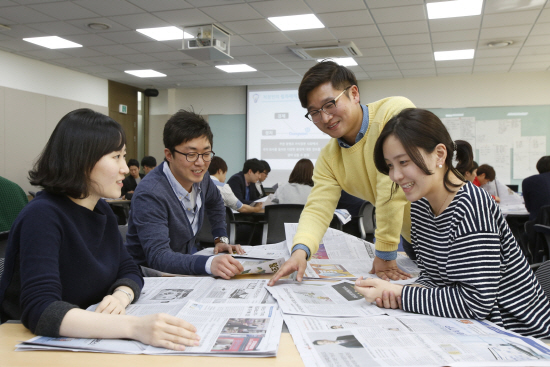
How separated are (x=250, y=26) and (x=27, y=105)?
4.08 metres

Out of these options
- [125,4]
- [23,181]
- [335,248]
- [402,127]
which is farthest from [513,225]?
[23,181]

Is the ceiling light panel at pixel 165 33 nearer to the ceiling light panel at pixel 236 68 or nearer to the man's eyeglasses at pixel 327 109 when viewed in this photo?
the ceiling light panel at pixel 236 68

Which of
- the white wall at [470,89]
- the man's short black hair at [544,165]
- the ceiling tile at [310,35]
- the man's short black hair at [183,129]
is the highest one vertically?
the ceiling tile at [310,35]

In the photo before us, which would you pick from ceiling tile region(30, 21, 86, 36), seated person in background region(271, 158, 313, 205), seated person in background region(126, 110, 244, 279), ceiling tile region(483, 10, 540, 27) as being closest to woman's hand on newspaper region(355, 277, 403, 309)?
seated person in background region(126, 110, 244, 279)

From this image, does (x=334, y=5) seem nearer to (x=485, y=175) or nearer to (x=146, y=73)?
(x=485, y=175)

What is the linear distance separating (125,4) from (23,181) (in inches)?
150

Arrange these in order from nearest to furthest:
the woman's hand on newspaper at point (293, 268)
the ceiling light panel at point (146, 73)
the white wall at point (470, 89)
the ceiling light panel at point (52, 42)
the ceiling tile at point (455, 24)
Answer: the woman's hand on newspaper at point (293, 268) < the ceiling tile at point (455, 24) < the ceiling light panel at point (52, 42) < the white wall at point (470, 89) < the ceiling light panel at point (146, 73)

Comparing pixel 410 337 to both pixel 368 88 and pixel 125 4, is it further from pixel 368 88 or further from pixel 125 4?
pixel 368 88

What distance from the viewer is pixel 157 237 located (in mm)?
1540

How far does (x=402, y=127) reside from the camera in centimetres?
111

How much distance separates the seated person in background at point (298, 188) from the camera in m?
3.73

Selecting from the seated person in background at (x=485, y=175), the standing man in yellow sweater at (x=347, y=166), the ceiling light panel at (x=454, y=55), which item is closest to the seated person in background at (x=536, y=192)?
the seated person in background at (x=485, y=175)

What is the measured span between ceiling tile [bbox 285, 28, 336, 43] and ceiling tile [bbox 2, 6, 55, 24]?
9.87ft

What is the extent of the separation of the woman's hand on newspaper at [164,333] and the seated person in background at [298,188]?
9.32ft
